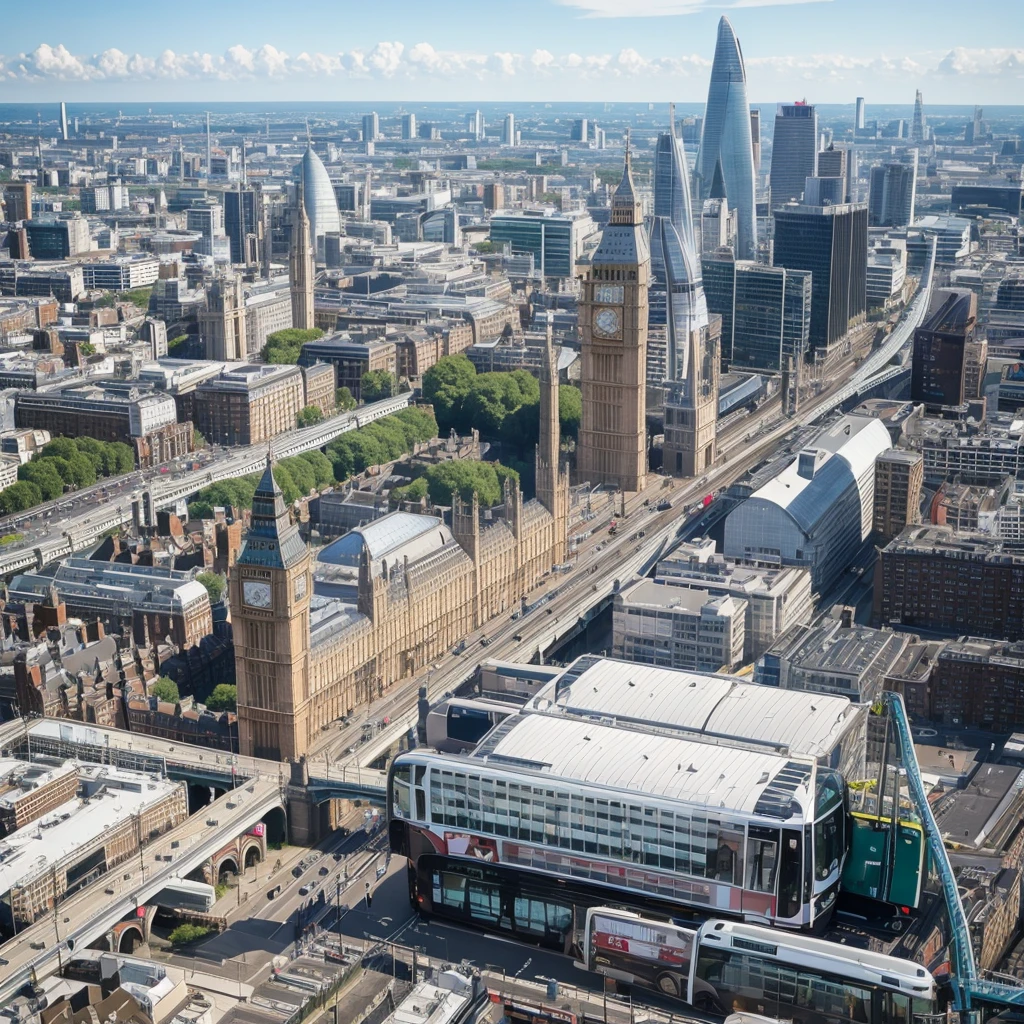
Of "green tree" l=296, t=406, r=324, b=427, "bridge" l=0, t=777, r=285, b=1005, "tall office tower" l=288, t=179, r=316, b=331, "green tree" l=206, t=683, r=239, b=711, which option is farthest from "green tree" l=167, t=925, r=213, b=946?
"tall office tower" l=288, t=179, r=316, b=331

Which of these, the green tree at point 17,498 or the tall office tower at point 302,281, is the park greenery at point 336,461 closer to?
the green tree at point 17,498

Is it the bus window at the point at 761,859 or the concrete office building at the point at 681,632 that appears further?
the concrete office building at the point at 681,632

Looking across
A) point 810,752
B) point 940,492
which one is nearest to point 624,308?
point 940,492

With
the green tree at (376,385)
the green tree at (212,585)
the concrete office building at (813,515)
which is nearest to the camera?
the green tree at (212,585)

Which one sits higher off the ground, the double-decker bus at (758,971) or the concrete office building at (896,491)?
the concrete office building at (896,491)

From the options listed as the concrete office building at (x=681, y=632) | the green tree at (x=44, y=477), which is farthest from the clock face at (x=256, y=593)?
the green tree at (x=44, y=477)

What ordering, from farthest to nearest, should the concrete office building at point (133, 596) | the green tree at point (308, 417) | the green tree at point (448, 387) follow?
1. the green tree at point (448, 387)
2. the green tree at point (308, 417)
3. the concrete office building at point (133, 596)
